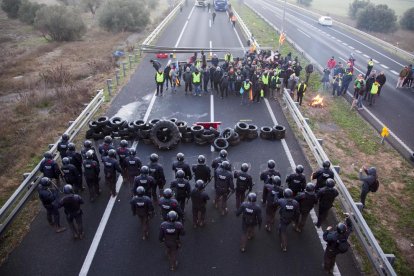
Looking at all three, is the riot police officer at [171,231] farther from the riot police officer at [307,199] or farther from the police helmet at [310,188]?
the police helmet at [310,188]

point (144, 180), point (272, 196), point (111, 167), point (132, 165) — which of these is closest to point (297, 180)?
point (272, 196)

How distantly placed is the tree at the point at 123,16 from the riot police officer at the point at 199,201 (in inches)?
1309

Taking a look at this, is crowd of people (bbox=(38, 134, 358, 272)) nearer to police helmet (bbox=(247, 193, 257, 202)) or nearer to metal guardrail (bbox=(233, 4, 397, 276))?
police helmet (bbox=(247, 193, 257, 202))

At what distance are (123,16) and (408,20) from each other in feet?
135

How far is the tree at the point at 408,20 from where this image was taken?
1971 inches

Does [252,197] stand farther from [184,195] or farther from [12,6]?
[12,6]

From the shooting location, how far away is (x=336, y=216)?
1024 cm

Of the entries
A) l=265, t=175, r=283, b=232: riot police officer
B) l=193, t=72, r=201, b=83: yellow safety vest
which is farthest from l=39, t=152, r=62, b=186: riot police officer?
l=193, t=72, r=201, b=83: yellow safety vest

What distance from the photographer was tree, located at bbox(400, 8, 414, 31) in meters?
50.1

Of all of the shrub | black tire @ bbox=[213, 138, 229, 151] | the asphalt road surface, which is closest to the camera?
the asphalt road surface

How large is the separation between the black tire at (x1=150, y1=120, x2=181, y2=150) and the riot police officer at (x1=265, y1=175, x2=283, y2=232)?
507cm

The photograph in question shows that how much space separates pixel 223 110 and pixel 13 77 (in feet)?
54.5

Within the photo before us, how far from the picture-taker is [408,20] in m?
50.7

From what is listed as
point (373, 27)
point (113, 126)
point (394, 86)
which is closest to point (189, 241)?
point (113, 126)
